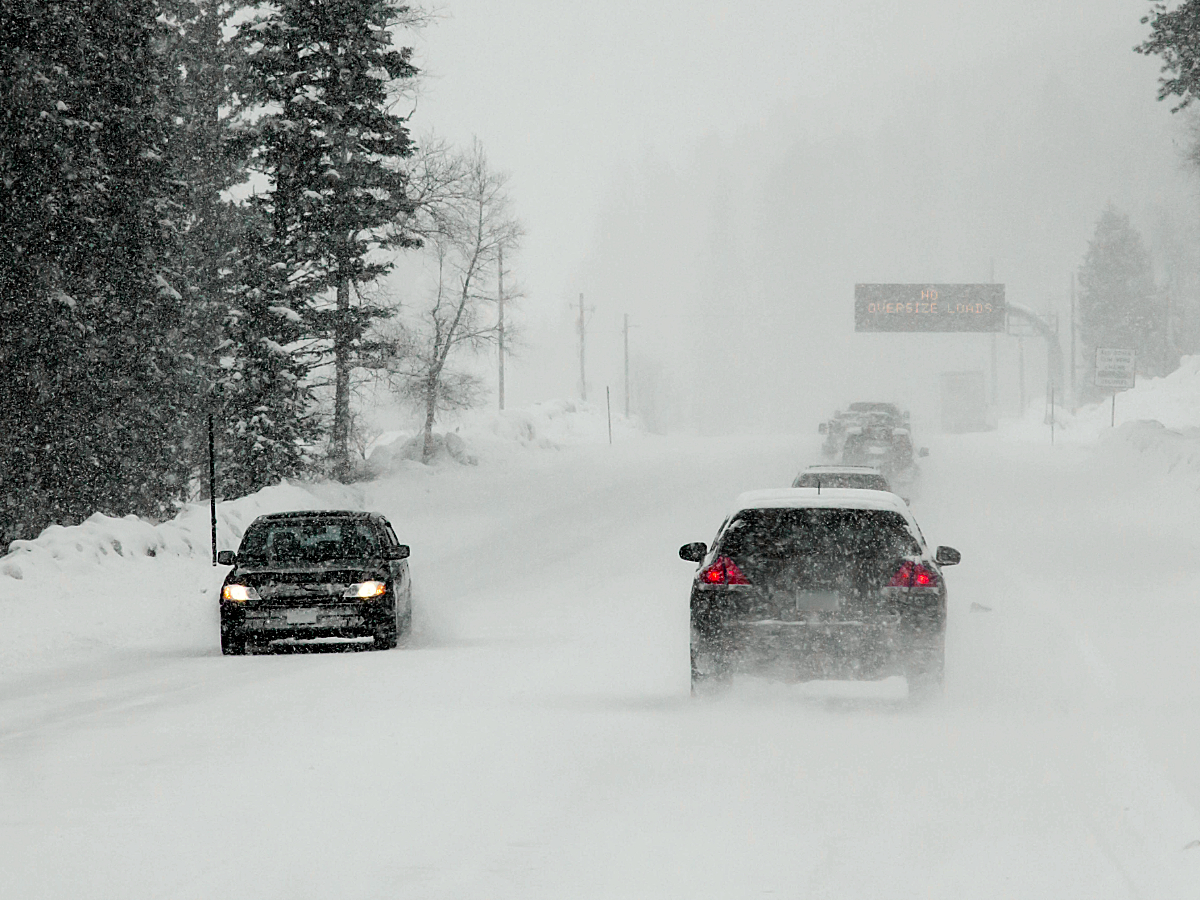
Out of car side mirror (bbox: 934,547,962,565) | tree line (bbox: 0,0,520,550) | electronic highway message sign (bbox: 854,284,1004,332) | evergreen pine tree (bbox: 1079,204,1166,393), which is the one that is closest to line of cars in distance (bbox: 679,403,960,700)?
car side mirror (bbox: 934,547,962,565)

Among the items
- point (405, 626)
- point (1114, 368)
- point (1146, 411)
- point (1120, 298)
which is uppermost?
point (1120, 298)

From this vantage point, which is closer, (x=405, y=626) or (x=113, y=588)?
(x=405, y=626)

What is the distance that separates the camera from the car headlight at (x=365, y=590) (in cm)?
1520

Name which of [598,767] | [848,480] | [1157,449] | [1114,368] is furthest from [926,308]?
[598,767]

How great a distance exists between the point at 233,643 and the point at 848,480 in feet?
40.9

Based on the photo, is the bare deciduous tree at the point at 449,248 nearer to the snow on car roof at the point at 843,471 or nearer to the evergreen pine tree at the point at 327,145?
the evergreen pine tree at the point at 327,145

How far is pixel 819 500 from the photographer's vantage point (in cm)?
1122

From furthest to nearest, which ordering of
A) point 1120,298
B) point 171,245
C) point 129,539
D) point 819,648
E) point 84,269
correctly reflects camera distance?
point 1120,298 < point 171,245 < point 84,269 < point 129,539 < point 819,648

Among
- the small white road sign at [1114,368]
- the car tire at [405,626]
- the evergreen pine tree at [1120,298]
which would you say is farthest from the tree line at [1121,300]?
the car tire at [405,626]

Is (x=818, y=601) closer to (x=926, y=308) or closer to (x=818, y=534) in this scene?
(x=818, y=534)

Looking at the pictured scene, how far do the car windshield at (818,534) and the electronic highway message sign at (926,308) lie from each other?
8178cm

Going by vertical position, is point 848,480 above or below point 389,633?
above

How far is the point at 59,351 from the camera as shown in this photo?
90.0 feet

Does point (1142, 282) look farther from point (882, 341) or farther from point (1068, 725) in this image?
point (1068, 725)
